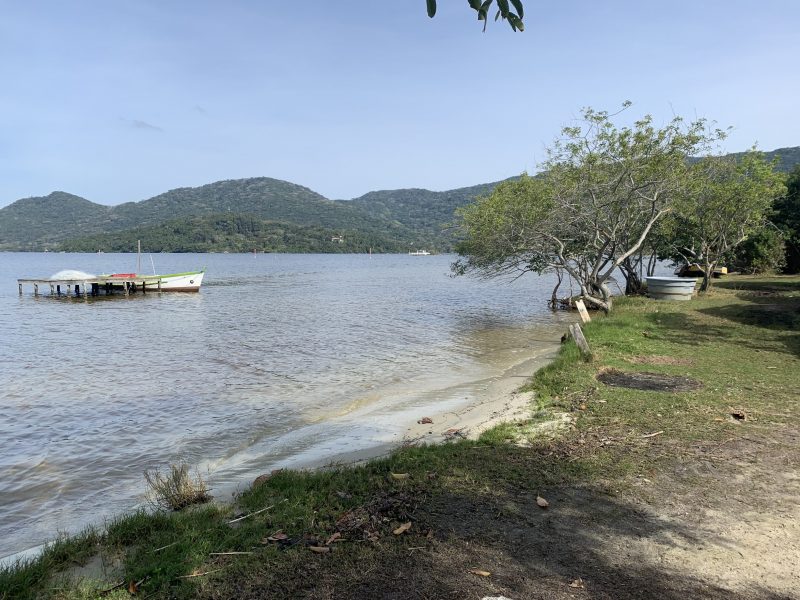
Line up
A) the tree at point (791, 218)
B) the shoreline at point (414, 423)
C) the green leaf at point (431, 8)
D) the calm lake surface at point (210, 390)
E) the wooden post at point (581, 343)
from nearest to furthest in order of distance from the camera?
the green leaf at point (431, 8) → the shoreline at point (414, 423) → the calm lake surface at point (210, 390) → the wooden post at point (581, 343) → the tree at point (791, 218)

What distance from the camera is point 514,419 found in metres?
8.56

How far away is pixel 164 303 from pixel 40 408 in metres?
28.7

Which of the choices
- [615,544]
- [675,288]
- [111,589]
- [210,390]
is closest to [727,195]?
[675,288]

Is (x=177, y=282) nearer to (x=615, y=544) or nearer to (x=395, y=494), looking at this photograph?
(x=395, y=494)

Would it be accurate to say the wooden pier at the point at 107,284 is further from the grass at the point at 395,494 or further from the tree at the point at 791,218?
the tree at the point at 791,218

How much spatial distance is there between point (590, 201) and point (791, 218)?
78.1 ft

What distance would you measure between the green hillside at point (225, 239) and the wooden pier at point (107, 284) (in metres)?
127

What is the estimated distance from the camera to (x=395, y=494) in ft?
17.9

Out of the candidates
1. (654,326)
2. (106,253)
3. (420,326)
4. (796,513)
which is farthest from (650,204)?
(106,253)

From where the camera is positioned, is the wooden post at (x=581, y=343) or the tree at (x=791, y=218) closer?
the wooden post at (x=581, y=343)

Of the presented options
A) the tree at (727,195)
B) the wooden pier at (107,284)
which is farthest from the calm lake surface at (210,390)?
the wooden pier at (107,284)

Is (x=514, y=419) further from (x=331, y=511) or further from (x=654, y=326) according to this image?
(x=654, y=326)

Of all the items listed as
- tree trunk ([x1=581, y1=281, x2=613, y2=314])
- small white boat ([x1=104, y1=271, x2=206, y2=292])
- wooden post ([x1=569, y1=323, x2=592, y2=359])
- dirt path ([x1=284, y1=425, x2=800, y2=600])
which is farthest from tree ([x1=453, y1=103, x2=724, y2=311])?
small white boat ([x1=104, y1=271, x2=206, y2=292])

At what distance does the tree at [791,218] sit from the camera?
1420 inches
